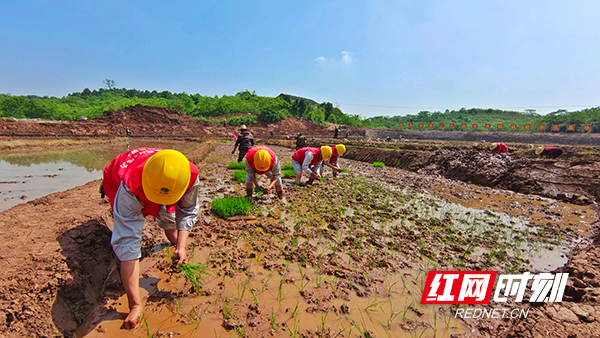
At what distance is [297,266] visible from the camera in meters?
3.13

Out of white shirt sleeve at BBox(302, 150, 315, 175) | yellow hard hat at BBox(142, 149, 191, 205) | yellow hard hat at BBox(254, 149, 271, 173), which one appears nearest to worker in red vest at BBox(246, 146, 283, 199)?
yellow hard hat at BBox(254, 149, 271, 173)

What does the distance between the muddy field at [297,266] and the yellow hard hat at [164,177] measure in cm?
108

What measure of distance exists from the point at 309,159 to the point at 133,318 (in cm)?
524

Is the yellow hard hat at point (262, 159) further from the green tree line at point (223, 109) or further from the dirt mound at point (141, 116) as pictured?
the green tree line at point (223, 109)

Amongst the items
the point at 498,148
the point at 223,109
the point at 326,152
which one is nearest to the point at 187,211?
the point at 326,152

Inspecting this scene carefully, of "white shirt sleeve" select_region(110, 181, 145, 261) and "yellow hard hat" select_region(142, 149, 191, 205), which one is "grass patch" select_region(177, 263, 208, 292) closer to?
"white shirt sleeve" select_region(110, 181, 145, 261)

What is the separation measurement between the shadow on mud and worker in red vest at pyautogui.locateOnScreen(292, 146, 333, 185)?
4.54 m

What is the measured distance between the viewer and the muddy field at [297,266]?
2.14 m

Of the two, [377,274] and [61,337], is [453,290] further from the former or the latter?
[61,337]

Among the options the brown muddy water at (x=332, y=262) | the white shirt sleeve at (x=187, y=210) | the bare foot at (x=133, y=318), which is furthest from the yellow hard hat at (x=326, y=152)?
the bare foot at (x=133, y=318)

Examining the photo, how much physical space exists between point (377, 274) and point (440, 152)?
10746 mm

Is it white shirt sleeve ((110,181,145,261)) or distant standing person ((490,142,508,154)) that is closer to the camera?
white shirt sleeve ((110,181,145,261))

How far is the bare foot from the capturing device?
2066 millimetres

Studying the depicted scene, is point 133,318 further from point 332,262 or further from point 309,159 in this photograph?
point 309,159
